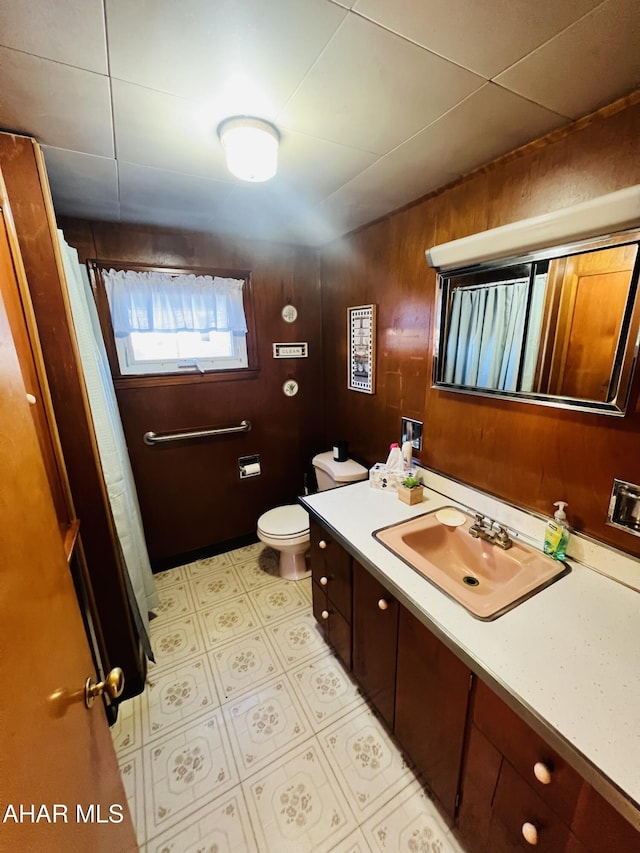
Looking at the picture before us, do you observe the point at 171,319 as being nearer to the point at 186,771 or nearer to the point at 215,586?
the point at 215,586

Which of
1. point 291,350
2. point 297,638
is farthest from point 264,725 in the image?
point 291,350

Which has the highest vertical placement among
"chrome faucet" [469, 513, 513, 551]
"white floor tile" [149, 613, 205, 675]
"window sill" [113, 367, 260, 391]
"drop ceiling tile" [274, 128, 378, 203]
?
"drop ceiling tile" [274, 128, 378, 203]

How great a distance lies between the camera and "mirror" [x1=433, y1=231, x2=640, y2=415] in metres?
0.97

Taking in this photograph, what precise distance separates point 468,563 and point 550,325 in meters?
0.90

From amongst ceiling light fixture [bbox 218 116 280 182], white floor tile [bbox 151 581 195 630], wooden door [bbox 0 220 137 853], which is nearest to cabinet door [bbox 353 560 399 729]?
wooden door [bbox 0 220 137 853]

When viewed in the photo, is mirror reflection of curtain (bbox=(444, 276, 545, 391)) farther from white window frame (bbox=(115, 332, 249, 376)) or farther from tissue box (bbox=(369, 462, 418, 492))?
white window frame (bbox=(115, 332, 249, 376))

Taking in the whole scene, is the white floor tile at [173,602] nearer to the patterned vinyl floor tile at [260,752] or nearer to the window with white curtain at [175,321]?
the patterned vinyl floor tile at [260,752]

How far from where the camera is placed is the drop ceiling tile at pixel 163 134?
35.6 inches

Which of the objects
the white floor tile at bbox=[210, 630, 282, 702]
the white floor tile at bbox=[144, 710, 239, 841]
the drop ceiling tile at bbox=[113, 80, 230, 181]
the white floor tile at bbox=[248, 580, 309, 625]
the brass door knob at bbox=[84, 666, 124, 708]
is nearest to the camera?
the brass door knob at bbox=[84, 666, 124, 708]

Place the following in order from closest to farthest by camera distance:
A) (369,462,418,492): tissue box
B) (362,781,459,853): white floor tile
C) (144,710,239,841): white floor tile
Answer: (362,781,459,853): white floor tile, (144,710,239,841): white floor tile, (369,462,418,492): tissue box

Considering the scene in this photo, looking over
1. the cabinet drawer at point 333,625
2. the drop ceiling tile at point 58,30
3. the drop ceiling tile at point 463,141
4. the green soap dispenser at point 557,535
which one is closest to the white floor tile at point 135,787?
the cabinet drawer at point 333,625

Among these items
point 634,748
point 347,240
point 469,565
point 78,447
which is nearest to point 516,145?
point 347,240

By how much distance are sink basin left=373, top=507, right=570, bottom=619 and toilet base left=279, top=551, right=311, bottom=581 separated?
1.05 metres

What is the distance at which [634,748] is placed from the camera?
0.64 m
